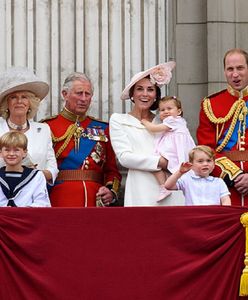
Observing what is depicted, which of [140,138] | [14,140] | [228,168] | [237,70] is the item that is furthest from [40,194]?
[237,70]

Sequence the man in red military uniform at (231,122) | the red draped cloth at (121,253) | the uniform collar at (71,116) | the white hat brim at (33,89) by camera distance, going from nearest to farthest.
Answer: the red draped cloth at (121,253), the man in red military uniform at (231,122), the white hat brim at (33,89), the uniform collar at (71,116)

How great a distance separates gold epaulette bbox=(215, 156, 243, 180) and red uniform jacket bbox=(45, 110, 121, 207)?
0.87m

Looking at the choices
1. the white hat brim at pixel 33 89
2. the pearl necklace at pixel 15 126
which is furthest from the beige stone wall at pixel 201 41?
the pearl necklace at pixel 15 126

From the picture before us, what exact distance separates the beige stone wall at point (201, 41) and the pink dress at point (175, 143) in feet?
4.17

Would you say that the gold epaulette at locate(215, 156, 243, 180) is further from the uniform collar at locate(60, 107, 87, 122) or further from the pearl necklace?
the pearl necklace

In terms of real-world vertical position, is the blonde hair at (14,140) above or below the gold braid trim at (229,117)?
below

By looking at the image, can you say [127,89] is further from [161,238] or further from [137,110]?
[161,238]

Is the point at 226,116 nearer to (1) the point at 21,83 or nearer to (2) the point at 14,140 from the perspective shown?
(1) the point at 21,83

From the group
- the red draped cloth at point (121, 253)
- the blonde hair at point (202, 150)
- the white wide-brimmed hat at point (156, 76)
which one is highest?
the white wide-brimmed hat at point (156, 76)

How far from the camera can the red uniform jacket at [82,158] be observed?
10.4 m

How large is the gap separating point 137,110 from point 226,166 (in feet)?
2.71

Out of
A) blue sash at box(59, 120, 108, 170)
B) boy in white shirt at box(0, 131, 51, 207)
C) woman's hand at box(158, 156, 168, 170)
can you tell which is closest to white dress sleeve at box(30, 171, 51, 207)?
boy in white shirt at box(0, 131, 51, 207)

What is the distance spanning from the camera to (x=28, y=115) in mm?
10438

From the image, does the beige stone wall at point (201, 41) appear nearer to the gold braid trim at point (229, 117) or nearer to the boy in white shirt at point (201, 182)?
the gold braid trim at point (229, 117)
